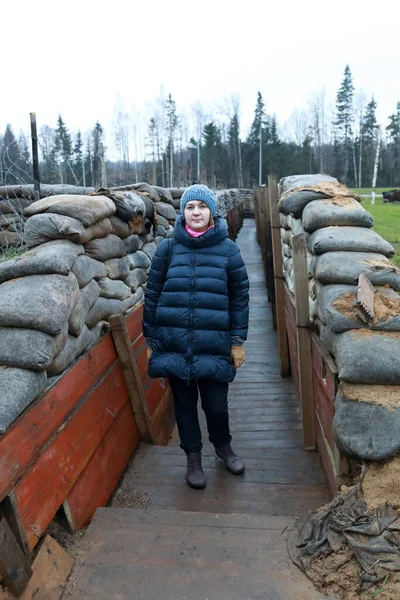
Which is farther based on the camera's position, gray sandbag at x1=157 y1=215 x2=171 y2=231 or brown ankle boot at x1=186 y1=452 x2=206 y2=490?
gray sandbag at x1=157 y1=215 x2=171 y2=231

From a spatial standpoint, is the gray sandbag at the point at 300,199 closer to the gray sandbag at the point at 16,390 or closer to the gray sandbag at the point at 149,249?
the gray sandbag at the point at 149,249

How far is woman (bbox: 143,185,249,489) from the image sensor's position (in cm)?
262

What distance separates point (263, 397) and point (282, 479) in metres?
1.62

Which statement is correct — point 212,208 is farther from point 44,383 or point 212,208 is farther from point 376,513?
point 376,513

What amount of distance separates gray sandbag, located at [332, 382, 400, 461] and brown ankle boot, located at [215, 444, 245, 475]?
42.6 inches

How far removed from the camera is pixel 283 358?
5098mm

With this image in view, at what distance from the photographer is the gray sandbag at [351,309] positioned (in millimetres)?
2379

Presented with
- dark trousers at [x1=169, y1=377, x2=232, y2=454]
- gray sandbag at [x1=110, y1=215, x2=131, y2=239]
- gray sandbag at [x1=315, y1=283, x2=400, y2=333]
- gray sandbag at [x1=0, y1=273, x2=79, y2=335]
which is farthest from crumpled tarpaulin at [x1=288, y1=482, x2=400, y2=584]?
gray sandbag at [x1=110, y1=215, x2=131, y2=239]

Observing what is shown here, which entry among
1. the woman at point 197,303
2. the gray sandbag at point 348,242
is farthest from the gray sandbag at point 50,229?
the gray sandbag at point 348,242

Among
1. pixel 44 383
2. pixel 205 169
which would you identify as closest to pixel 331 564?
pixel 44 383

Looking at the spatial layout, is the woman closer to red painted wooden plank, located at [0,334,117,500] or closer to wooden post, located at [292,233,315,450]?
red painted wooden plank, located at [0,334,117,500]

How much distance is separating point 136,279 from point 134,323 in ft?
1.52

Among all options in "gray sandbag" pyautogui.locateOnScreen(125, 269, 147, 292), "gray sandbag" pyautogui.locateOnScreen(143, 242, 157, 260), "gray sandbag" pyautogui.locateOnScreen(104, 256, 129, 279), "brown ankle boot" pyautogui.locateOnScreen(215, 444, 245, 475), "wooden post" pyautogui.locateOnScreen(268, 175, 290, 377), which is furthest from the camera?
"wooden post" pyautogui.locateOnScreen(268, 175, 290, 377)

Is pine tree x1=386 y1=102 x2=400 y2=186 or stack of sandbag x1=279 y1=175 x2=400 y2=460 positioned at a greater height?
pine tree x1=386 y1=102 x2=400 y2=186
